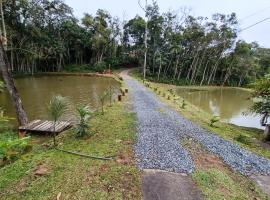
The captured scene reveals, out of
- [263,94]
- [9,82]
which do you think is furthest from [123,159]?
[263,94]

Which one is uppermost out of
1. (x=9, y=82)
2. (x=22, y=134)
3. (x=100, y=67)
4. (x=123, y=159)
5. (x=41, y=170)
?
(x=9, y=82)

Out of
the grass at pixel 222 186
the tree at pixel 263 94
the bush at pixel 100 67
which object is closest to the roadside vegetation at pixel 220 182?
the grass at pixel 222 186

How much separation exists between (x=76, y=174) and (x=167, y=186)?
2073 mm

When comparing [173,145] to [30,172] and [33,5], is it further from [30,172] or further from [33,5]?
[33,5]

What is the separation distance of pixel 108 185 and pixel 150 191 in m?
0.90

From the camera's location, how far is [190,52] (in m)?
37.2

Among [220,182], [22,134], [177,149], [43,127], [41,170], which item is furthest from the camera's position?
[43,127]

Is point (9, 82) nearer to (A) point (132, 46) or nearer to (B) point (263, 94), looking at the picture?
(B) point (263, 94)

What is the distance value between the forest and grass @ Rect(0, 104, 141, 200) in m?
24.8

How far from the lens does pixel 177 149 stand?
704 cm

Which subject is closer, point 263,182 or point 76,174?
point 76,174

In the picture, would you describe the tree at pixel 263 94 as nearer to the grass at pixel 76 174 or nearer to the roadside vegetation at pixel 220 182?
the roadside vegetation at pixel 220 182

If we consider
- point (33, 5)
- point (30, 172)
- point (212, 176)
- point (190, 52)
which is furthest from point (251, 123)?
point (33, 5)

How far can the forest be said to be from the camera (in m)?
32.2
